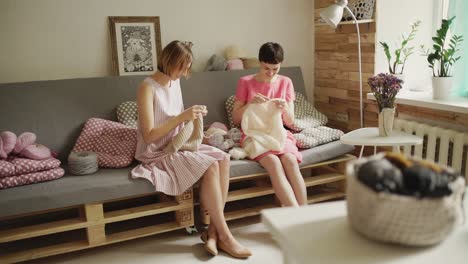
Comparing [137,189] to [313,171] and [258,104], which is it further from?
[313,171]

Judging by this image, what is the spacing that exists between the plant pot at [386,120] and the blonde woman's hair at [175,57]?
1.10m

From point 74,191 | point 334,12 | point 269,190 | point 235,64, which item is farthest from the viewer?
point 235,64

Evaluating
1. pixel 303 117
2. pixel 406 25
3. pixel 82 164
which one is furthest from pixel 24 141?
pixel 406 25

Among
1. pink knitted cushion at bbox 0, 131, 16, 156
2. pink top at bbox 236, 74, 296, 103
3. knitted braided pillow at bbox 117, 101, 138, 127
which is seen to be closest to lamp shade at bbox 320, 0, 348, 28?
pink top at bbox 236, 74, 296, 103

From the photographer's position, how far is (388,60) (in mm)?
2850

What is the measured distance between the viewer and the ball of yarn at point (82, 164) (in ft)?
7.33

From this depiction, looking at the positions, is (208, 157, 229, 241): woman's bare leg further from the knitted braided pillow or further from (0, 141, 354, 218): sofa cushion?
the knitted braided pillow

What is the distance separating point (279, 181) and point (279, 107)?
43cm

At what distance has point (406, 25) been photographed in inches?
116

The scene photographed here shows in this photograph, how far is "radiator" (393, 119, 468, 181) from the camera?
7.75ft

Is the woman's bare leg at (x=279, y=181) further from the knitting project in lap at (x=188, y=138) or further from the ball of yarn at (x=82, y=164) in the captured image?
the ball of yarn at (x=82, y=164)

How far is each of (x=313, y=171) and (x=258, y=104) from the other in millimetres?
930

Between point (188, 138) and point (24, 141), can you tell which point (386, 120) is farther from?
point (24, 141)

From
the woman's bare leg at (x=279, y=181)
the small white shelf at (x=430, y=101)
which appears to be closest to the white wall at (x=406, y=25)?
the small white shelf at (x=430, y=101)
